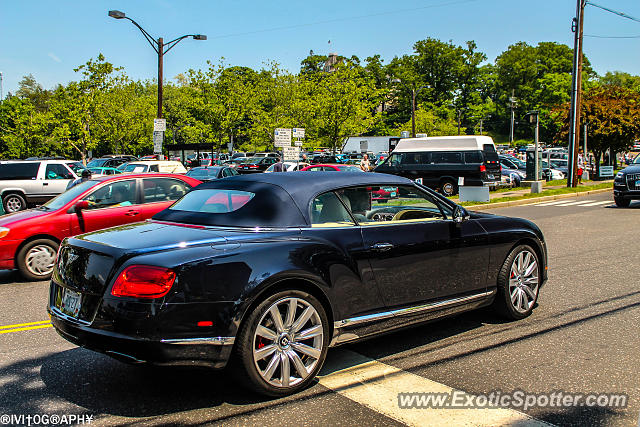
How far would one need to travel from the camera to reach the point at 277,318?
12.6 feet

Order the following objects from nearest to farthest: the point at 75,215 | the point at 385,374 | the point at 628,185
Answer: the point at 385,374 → the point at 75,215 → the point at 628,185

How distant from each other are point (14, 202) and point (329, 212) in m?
18.9

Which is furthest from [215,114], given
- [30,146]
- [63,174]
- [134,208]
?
[134,208]

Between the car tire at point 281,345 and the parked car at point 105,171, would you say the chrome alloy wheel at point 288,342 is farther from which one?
the parked car at point 105,171

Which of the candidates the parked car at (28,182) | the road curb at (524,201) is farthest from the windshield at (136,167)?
the road curb at (524,201)

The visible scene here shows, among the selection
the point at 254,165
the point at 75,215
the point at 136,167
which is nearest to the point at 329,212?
the point at 75,215

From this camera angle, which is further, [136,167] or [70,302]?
[136,167]

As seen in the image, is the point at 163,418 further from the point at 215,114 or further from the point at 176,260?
the point at 215,114

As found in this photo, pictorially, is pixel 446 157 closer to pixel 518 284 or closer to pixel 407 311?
pixel 518 284

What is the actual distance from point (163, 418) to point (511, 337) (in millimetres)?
3141

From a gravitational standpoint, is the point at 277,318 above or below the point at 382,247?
below

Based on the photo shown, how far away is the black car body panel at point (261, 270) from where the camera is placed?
355cm

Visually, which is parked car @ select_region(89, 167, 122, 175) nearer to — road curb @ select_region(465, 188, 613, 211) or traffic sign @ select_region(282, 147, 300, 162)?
traffic sign @ select_region(282, 147, 300, 162)

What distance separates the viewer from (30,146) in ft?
167
